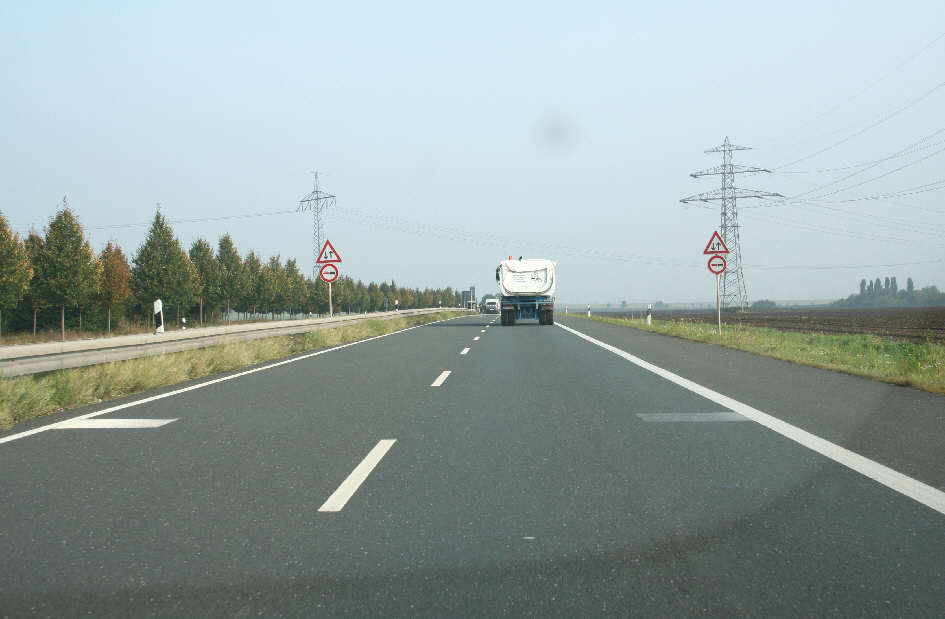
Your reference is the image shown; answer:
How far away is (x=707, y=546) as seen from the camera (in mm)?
3549

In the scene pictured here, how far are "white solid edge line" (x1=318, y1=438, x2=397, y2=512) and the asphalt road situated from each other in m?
0.03

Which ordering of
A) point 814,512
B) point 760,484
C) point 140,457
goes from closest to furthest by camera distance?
point 814,512 → point 760,484 → point 140,457

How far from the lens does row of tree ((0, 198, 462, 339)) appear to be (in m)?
45.2

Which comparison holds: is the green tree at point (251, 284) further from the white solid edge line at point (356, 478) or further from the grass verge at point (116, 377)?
the white solid edge line at point (356, 478)

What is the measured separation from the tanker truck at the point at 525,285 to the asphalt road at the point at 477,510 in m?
24.1

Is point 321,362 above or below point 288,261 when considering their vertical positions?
below

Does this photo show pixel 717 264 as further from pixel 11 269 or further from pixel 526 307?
pixel 11 269

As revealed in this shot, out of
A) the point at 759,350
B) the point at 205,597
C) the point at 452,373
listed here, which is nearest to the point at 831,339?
the point at 759,350

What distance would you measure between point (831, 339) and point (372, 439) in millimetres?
24402

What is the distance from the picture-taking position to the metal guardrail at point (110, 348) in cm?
807

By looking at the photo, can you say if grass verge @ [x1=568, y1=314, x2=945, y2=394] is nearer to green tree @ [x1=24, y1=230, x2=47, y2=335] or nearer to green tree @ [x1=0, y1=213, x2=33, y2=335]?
green tree @ [x1=0, y1=213, x2=33, y2=335]

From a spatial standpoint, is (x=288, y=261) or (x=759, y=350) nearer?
(x=759, y=350)

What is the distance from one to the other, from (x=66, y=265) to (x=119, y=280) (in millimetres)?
9753

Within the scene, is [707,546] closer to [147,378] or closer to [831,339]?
[147,378]
